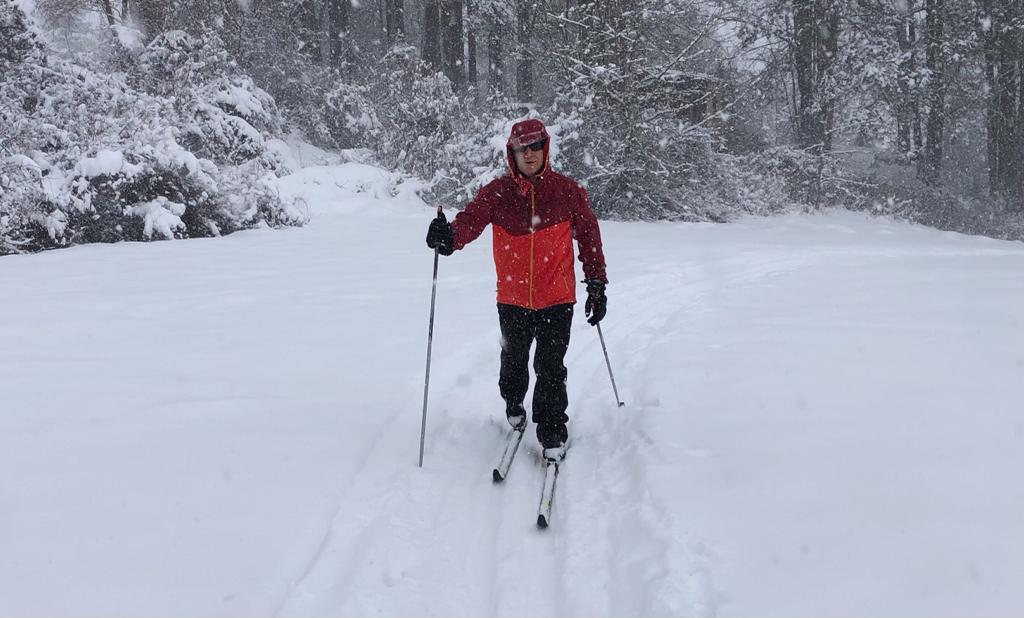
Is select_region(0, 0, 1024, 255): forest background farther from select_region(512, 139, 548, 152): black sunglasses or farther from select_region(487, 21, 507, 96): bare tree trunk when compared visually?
select_region(512, 139, 548, 152): black sunglasses

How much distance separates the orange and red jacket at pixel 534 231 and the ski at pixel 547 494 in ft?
3.02

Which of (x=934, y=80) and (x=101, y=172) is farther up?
(x=934, y=80)

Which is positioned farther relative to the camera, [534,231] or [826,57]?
[826,57]

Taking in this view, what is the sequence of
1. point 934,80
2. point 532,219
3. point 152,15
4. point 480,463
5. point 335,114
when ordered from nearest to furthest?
point 532,219, point 480,463, point 152,15, point 934,80, point 335,114

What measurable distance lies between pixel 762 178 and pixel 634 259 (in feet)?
40.6

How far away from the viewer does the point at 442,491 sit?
12.1 ft

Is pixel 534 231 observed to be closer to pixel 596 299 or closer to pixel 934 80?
pixel 596 299

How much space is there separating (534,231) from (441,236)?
0.53m

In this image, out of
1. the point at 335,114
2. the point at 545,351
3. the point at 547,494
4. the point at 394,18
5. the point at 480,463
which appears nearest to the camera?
the point at 547,494

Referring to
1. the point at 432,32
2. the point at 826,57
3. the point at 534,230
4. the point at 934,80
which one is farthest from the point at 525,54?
the point at 534,230

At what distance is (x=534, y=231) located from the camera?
13.1ft

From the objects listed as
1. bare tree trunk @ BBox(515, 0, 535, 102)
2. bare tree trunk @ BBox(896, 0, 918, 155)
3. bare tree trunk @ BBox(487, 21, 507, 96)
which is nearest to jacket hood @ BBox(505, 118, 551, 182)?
bare tree trunk @ BBox(515, 0, 535, 102)

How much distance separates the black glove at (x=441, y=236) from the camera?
4035mm

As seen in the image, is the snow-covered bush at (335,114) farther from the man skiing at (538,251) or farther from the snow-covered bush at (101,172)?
the man skiing at (538,251)
